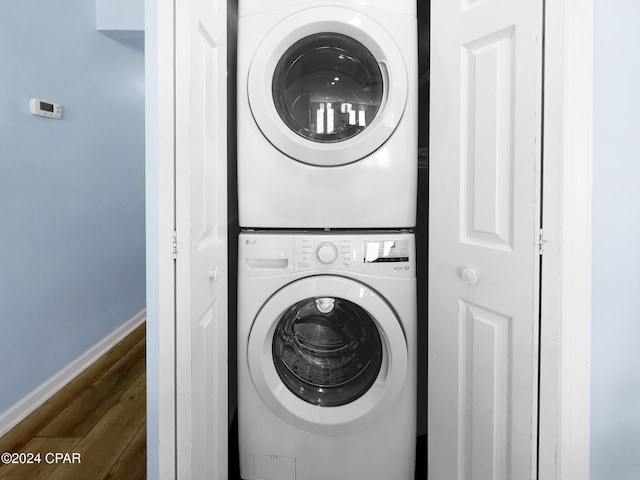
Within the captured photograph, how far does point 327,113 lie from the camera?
131 cm

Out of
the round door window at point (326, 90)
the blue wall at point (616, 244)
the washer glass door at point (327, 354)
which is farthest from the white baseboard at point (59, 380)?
the blue wall at point (616, 244)

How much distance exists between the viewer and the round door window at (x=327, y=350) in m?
1.33

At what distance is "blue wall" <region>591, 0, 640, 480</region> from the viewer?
2.80ft

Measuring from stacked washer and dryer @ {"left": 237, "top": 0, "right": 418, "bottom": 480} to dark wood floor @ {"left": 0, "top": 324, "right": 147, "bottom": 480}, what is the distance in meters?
0.56

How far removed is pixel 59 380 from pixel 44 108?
1.36 m

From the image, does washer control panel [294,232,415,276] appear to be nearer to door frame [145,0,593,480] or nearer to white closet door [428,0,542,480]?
white closet door [428,0,542,480]

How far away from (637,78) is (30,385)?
249cm

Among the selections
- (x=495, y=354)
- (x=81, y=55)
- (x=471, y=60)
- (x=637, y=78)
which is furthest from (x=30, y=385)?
(x=637, y=78)

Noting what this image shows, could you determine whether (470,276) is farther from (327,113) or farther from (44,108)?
(44,108)

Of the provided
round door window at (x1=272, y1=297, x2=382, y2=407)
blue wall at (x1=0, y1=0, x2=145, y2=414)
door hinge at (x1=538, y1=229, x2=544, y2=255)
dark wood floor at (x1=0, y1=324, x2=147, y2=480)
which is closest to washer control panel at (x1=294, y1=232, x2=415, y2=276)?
round door window at (x1=272, y1=297, x2=382, y2=407)

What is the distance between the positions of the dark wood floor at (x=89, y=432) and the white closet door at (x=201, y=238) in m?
0.57

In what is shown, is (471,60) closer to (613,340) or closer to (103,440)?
(613,340)

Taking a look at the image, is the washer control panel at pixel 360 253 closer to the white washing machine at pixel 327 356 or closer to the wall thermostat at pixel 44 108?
the white washing machine at pixel 327 356

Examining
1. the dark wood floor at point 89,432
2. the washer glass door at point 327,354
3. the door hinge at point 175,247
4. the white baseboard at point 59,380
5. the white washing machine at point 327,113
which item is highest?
the white washing machine at point 327,113
